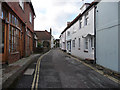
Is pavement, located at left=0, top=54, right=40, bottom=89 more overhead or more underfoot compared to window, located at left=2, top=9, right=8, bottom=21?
more underfoot

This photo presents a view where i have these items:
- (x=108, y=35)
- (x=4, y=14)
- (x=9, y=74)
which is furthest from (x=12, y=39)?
(x=108, y=35)

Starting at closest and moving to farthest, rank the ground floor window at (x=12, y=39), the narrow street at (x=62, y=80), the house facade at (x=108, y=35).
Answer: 1. the narrow street at (x=62, y=80)
2. the house facade at (x=108, y=35)
3. the ground floor window at (x=12, y=39)

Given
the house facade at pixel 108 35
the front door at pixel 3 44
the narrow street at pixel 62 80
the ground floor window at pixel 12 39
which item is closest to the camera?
the narrow street at pixel 62 80

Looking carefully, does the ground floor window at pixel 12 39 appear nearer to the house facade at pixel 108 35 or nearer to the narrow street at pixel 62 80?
the narrow street at pixel 62 80

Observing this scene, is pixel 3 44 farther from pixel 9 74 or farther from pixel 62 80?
pixel 62 80

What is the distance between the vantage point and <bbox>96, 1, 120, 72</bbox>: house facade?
21.3 ft

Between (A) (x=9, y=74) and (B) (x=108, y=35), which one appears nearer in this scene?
(A) (x=9, y=74)

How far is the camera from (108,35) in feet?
24.2

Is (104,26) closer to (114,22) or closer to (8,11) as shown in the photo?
(114,22)

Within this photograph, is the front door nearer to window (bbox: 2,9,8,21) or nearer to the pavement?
window (bbox: 2,9,8,21)

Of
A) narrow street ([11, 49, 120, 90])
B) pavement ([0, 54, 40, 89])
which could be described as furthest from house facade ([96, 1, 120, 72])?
pavement ([0, 54, 40, 89])

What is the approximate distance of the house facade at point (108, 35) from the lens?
21.3 ft

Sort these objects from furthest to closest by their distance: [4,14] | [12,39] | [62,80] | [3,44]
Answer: [12,39] → [3,44] → [4,14] → [62,80]

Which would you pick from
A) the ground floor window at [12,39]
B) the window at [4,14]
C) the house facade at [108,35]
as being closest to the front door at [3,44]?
the window at [4,14]
